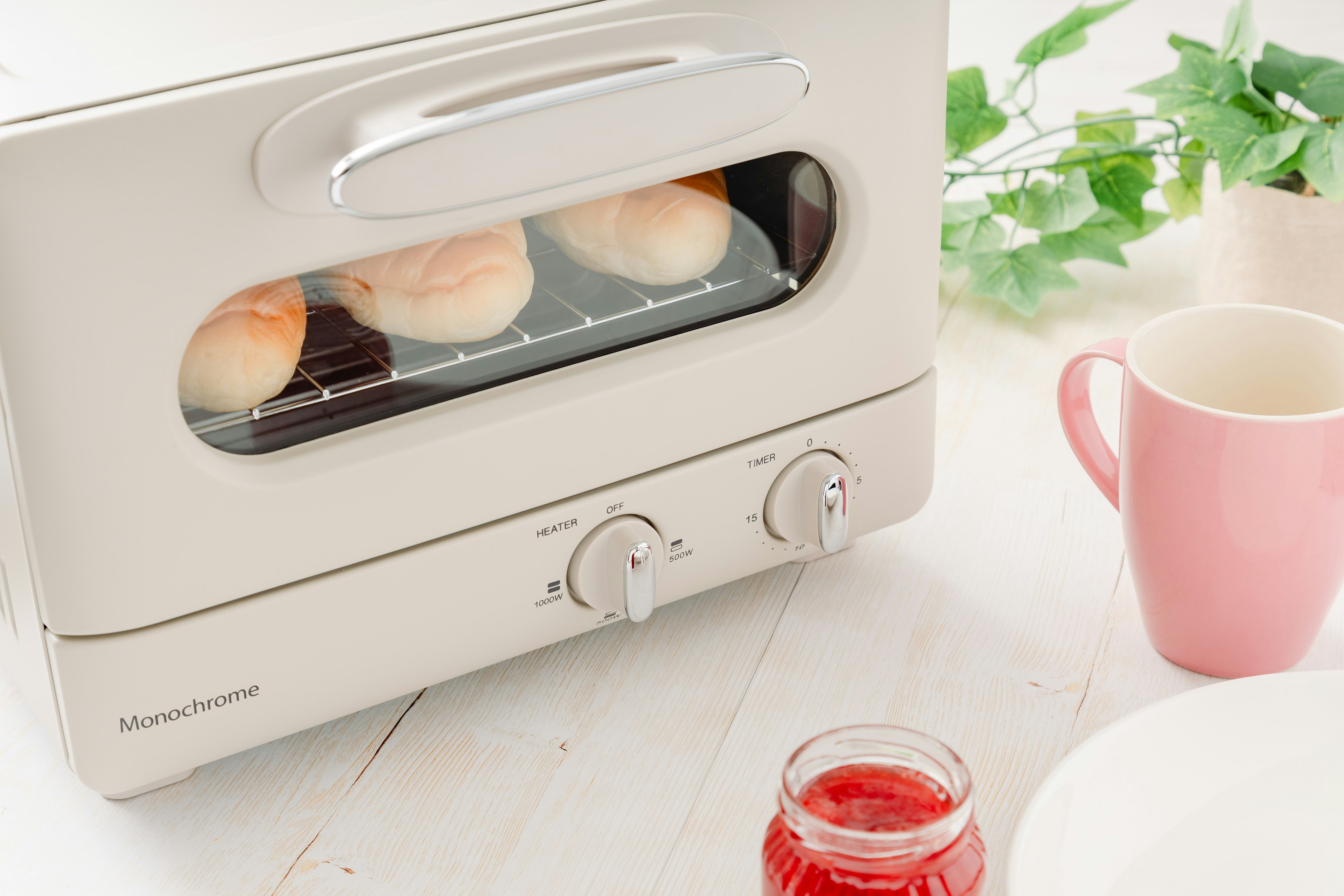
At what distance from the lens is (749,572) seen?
0.60 m

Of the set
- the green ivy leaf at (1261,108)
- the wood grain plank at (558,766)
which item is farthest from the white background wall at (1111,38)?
the wood grain plank at (558,766)

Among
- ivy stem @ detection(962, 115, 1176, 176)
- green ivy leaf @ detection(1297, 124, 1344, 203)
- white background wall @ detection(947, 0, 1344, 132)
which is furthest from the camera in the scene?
white background wall @ detection(947, 0, 1344, 132)

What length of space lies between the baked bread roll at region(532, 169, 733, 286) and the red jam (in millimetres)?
217

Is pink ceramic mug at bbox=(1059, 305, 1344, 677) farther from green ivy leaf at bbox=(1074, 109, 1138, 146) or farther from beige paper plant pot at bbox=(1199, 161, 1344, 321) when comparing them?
green ivy leaf at bbox=(1074, 109, 1138, 146)

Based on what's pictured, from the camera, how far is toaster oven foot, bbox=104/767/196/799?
20.1 inches

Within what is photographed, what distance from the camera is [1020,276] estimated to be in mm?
822

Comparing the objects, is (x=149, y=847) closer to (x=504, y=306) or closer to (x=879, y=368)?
(x=504, y=306)

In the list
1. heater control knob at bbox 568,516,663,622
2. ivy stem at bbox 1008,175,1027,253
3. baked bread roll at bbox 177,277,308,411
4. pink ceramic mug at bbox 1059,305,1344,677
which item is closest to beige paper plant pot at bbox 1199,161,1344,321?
ivy stem at bbox 1008,175,1027,253

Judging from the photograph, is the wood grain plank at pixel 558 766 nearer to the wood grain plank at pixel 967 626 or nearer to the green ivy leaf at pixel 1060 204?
the wood grain plank at pixel 967 626

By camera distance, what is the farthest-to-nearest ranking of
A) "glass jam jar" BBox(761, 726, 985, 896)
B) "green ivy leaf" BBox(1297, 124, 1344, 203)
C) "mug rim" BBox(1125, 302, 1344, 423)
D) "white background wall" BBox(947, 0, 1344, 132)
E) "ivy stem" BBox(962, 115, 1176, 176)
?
"white background wall" BBox(947, 0, 1344, 132), "ivy stem" BBox(962, 115, 1176, 176), "green ivy leaf" BBox(1297, 124, 1344, 203), "mug rim" BBox(1125, 302, 1344, 423), "glass jam jar" BBox(761, 726, 985, 896)

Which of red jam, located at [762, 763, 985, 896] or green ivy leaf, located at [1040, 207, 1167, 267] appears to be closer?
red jam, located at [762, 763, 985, 896]

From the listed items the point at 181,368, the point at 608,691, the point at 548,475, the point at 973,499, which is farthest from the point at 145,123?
the point at 973,499

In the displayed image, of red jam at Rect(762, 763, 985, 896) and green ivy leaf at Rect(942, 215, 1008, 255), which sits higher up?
green ivy leaf at Rect(942, 215, 1008, 255)

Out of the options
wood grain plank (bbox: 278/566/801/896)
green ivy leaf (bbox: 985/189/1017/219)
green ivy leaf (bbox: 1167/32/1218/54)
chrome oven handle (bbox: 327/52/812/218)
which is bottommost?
wood grain plank (bbox: 278/566/801/896)
